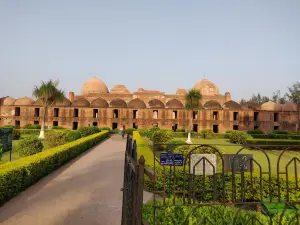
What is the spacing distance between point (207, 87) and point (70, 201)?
130 feet

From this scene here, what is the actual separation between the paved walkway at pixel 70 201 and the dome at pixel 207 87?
118ft

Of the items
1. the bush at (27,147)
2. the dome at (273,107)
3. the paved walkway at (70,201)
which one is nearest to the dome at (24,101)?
the bush at (27,147)

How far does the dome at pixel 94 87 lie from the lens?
41.0m

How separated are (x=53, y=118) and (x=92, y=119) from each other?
5727 millimetres

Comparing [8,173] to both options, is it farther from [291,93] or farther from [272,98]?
[272,98]

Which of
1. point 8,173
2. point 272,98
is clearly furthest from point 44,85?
point 272,98

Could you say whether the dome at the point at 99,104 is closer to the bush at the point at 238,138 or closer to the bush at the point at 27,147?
the bush at the point at 238,138

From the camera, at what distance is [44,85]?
21.7 metres

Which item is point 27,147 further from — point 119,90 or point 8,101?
point 8,101

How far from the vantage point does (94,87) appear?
41375 millimetres

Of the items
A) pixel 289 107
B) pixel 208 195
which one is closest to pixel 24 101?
pixel 208 195

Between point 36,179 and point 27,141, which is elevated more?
point 27,141

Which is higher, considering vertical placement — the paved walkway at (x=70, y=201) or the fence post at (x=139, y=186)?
the fence post at (x=139, y=186)

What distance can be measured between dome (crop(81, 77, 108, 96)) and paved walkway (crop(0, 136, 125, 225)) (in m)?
33.5
